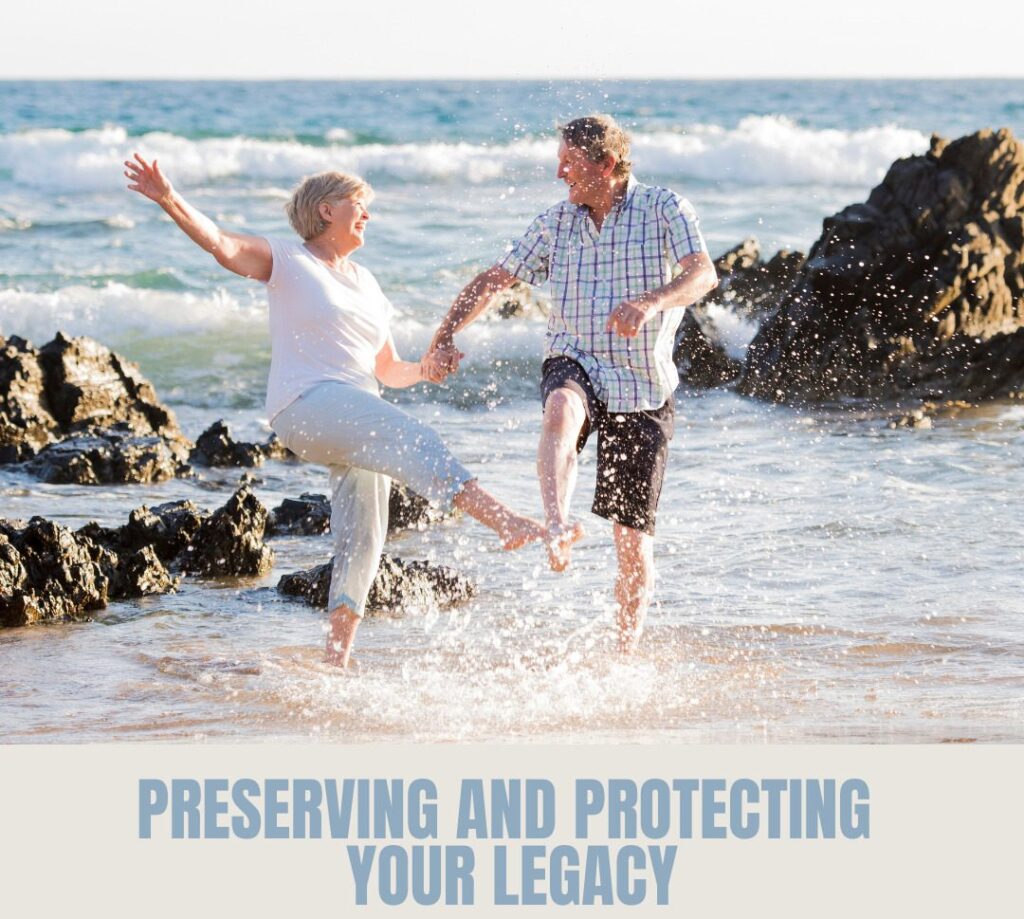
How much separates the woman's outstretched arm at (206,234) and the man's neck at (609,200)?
1.25m

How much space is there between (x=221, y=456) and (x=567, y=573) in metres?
3.58

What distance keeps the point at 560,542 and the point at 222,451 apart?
19.6 ft

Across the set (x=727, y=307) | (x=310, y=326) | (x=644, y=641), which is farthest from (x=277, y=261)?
(x=727, y=307)

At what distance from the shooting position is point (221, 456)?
11.0m

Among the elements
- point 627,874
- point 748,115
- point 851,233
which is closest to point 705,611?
point 627,874

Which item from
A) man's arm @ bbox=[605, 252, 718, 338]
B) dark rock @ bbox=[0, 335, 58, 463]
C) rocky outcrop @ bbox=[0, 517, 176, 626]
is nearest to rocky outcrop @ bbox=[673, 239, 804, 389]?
dark rock @ bbox=[0, 335, 58, 463]

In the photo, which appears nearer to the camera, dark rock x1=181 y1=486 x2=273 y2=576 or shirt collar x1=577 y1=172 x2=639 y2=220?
shirt collar x1=577 y1=172 x2=639 y2=220

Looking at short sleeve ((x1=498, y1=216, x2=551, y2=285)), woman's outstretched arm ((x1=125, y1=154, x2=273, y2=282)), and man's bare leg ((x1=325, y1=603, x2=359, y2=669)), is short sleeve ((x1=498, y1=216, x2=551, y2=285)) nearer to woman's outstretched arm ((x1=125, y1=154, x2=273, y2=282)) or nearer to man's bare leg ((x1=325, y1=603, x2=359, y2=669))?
woman's outstretched arm ((x1=125, y1=154, x2=273, y2=282))

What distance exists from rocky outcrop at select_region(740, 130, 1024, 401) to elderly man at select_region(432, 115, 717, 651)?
6.92 m

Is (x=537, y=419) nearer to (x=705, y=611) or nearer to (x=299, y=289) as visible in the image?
(x=705, y=611)

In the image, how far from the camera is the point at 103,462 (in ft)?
33.7

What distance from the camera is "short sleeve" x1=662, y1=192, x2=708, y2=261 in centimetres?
597

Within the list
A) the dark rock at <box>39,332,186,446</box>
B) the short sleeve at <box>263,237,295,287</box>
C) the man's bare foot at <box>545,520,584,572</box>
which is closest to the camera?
the man's bare foot at <box>545,520,584,572</box>

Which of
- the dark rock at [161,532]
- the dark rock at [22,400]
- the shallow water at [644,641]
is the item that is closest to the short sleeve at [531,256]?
the shallow water at [644,641]
